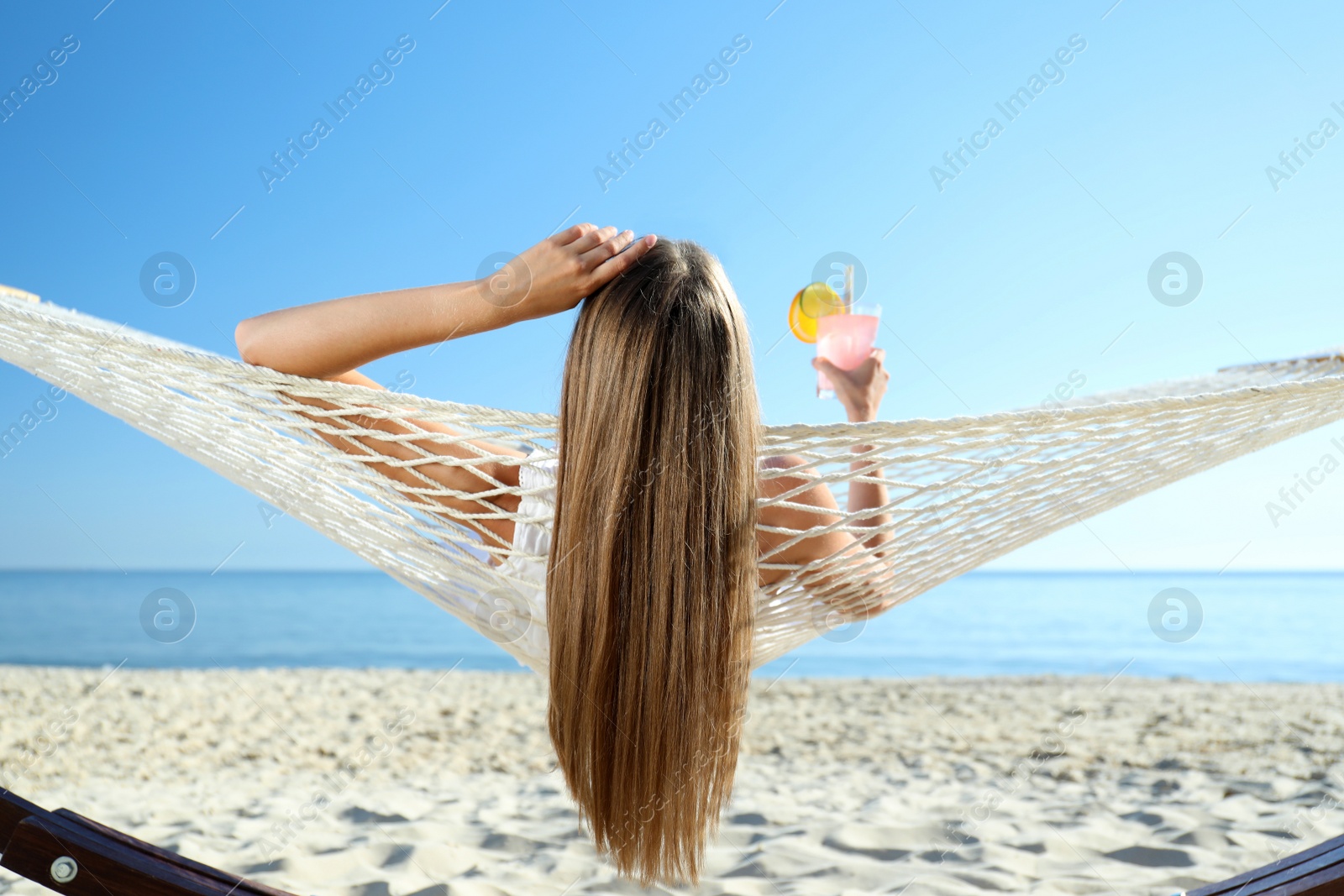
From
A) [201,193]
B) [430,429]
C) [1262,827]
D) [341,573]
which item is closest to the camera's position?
[430,429]

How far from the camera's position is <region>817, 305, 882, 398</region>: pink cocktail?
1.25m

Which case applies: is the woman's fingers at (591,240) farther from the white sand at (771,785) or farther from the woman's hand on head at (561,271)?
the white sand at (771,785)

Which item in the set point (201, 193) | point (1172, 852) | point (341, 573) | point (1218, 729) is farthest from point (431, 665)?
point (341, 573)

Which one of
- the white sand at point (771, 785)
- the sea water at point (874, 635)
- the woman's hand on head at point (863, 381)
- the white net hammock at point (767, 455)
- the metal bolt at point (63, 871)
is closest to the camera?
the metal bolt at point (63, 871)

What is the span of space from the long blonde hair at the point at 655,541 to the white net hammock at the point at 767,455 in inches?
2.9

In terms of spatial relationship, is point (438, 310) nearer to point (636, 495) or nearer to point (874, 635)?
point (636, 495)

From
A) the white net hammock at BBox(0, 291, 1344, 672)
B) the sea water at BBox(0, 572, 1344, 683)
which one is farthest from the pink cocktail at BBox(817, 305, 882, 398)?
the sea water at BBox(0, 572, 1344, 683)

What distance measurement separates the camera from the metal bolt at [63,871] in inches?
31.5

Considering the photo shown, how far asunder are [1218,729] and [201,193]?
10070mm

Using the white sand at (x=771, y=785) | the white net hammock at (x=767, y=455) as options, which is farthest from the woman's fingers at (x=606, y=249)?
the white sand at (x=771, y=785)

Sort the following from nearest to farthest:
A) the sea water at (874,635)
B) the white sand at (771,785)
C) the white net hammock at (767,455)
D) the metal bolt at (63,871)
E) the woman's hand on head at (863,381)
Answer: the metal bolt at (63,871) → the white net hammock at (767,455) → the woman's hand on head at (863,381) → the white sand at (771,785) → the sea water at (874,635)

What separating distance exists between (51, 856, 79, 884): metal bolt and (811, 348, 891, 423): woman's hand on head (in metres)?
1.06

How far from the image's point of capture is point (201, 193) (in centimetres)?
907

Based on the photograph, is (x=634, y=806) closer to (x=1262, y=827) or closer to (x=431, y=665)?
(x=1262, y=827)
